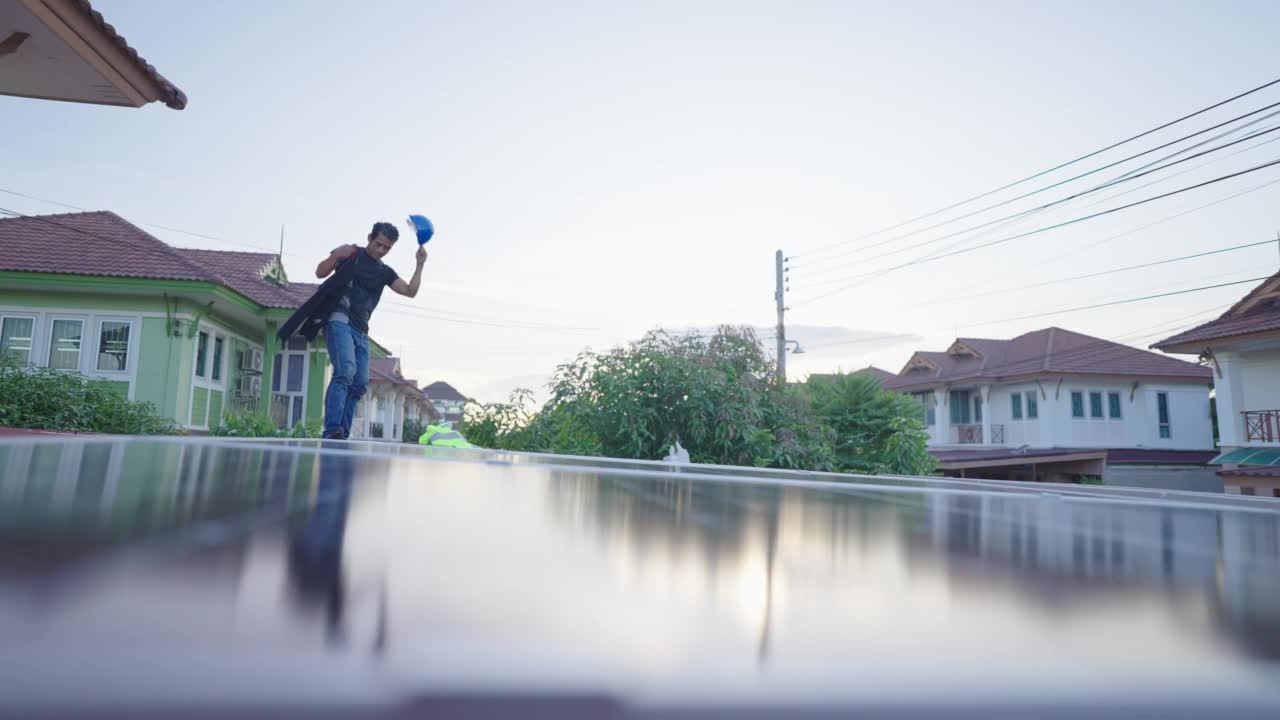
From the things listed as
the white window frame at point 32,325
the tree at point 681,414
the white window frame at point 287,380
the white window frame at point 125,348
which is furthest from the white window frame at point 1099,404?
the white window frame at point 32,325

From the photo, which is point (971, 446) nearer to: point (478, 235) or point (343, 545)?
point (478, 235)

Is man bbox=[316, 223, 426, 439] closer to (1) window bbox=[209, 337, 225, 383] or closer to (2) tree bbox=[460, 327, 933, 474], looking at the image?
(2) tree bbox=[460, 327, 933, 474]

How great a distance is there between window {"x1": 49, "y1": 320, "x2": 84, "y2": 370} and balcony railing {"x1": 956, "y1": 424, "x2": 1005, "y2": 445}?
28969mm

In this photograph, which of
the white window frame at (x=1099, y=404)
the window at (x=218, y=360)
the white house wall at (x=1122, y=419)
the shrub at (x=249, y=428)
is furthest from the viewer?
the white window frame at (x=1099, y=404)

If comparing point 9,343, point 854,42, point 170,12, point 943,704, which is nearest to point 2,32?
point 943,704

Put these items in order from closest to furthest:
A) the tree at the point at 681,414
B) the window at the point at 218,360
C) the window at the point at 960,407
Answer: the tree at the point at 681,414, the window at the point at 218,360, the window at the point at 960,407

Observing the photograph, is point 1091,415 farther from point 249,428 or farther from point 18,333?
A: point 18,333

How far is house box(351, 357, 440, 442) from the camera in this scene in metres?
27.0

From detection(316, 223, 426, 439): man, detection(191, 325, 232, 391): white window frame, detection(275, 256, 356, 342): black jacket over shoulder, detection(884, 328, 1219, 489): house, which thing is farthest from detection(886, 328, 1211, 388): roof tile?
detection(275, 256, 356, 342): black jacket over shoulder

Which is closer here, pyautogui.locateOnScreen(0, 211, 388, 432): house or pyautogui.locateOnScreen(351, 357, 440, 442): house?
pyautogui.locateOnScreen(0, 211, 388, 432): house

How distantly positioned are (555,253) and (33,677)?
2621cm

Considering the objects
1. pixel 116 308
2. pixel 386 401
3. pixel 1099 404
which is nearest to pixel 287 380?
pixel 116 308

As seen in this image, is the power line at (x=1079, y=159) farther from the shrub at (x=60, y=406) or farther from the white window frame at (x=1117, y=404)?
the shrub at (x=60, y=406)

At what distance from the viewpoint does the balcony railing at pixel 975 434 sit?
27.9m
